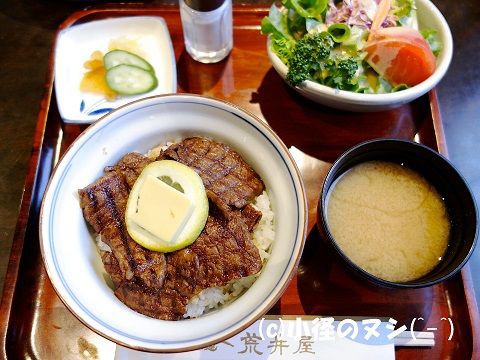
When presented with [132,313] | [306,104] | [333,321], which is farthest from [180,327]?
[306,104]

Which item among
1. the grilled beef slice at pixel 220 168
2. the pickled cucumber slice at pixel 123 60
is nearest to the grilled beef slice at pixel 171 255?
the grilled beef slice at pixel 220 168

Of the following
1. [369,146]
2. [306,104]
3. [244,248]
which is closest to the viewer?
[244,248]

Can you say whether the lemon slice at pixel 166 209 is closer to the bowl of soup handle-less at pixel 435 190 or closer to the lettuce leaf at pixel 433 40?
the bowl of soup handle-less at pixel 435 190

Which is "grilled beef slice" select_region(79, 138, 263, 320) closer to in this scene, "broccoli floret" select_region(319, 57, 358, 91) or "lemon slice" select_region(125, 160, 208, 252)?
"lemon slice" select_region(125, 160, 208, 252)

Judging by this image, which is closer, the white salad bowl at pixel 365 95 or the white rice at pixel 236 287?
the white rice at pixel 236 287

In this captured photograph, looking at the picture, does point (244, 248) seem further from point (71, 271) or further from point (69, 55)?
point (69, 55)

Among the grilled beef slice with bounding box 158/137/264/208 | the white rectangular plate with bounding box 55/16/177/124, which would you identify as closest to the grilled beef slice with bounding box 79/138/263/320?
the grilled beef slice with bounding box 158/137/264/208
